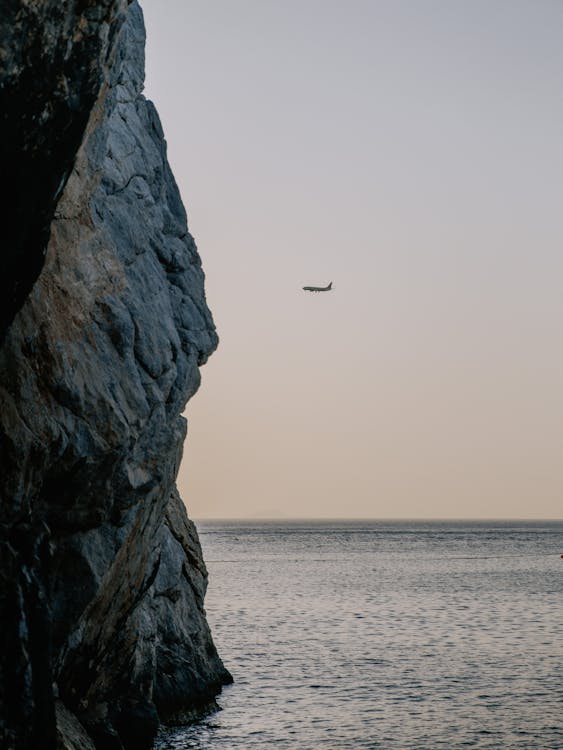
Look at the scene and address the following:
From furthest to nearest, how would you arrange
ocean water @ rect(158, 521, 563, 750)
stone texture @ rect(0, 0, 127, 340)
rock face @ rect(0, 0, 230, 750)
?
ocean water @ rect(158, 521, 563, 750) → rock face @ rect(0, 0, 230, 750) → stone texture @ rect(0, 0, 127, 340)

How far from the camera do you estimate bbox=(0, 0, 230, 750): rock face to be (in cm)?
1527

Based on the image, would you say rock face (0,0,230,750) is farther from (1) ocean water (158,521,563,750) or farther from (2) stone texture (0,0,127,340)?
(1) ocean water (158,521,563,750)

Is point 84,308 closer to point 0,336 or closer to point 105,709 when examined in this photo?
point 0,336

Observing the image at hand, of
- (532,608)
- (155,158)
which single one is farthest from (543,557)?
(155,158)

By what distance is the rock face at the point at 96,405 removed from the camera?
15273mm

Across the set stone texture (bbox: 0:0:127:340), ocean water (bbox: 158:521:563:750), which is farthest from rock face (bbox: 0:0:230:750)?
ocean water (bbox: 158:521:563:750)

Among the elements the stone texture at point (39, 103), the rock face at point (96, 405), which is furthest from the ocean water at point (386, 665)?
the stone texture at point (39, 103)

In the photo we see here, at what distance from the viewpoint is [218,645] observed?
52250 mm

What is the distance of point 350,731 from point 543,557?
124839 millimetres

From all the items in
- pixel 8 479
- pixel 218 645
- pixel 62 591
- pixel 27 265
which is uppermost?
pixel 27 265

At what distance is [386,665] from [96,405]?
30236 millimetres

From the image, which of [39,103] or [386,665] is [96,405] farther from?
[386,665]

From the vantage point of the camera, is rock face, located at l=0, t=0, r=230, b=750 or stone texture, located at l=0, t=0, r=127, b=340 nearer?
stone texture, located at l=0, t=0, r=127, b=340

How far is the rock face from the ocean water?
698cm
